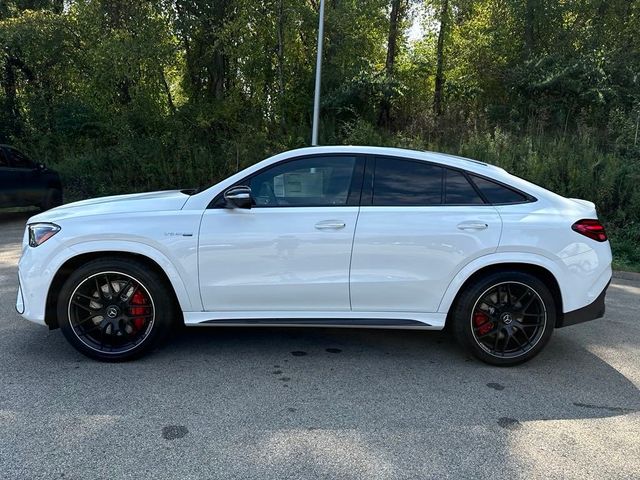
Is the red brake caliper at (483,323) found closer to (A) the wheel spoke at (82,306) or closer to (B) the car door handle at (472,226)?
(B) the car door handle at (472,226)

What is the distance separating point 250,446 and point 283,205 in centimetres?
180

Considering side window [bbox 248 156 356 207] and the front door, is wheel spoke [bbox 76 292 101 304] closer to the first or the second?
the front door

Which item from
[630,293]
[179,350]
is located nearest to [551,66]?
[630,293]

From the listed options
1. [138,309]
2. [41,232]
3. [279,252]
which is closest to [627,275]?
[279,252]

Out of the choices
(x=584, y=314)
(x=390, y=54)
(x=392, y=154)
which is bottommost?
(x=584, y=314)

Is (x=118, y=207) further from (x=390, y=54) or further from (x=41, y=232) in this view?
(x=390, y=54)

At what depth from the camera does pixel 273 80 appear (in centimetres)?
1553

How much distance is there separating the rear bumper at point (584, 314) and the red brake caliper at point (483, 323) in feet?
1.77

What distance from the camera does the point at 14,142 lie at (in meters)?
17.0

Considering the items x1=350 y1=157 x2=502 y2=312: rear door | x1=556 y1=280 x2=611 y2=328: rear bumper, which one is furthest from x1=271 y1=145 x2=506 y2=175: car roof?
x1=556 y1=280 x2=611 y2=328: rear bumper

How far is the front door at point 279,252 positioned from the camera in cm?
397

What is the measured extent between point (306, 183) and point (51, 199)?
32.4 ft

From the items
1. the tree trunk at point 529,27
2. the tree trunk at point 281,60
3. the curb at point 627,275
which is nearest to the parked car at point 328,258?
the curb at point 627,275

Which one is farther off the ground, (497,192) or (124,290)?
(497,192)
